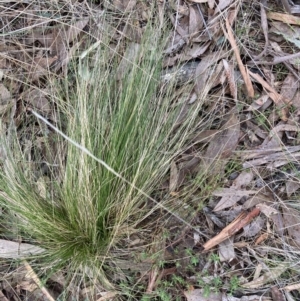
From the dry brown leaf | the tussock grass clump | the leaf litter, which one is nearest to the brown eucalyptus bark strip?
the leaf litter

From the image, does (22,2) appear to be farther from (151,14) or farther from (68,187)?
(68,187)

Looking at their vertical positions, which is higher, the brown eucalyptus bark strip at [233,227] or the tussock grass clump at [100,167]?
the tussock grass clump at [100,167]

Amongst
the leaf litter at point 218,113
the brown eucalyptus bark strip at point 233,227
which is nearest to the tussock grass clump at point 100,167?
the leaf litter at point 218,113

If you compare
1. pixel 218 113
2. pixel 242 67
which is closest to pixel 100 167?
pixel 218 113

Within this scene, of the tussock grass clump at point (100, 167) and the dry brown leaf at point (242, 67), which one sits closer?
the tussock grass clump at point (100, 167)

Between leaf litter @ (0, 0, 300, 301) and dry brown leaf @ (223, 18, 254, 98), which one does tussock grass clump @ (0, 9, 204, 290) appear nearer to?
leaf litter @ (0, 0, 300, 301)

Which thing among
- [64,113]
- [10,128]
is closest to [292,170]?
[64,113]

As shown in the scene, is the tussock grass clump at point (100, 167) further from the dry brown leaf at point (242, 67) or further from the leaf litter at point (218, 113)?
the dry brown leaf at point (242, 67)
